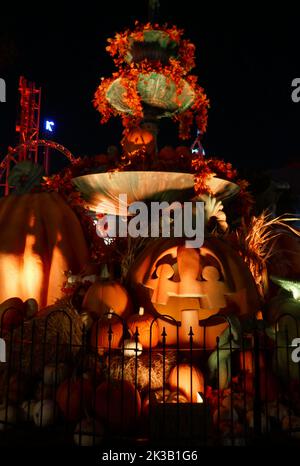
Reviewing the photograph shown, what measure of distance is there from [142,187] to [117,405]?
12.6 ft

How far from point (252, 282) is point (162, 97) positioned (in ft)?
12.1

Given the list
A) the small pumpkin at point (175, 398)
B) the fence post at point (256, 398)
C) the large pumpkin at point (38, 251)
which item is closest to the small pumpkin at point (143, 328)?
the small pumpkin at point (175, 398)

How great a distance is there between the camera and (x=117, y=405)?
5.80 m

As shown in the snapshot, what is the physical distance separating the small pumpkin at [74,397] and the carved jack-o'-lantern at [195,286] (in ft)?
5.30

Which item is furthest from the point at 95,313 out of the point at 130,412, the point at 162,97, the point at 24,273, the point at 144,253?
the point at 162,97

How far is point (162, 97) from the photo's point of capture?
32.2 ft

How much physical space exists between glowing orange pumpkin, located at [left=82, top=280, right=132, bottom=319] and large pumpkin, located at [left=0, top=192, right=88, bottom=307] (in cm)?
170

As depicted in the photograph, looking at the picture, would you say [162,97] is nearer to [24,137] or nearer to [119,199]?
Answer: [119,199]

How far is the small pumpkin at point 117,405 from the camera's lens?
5781 mm

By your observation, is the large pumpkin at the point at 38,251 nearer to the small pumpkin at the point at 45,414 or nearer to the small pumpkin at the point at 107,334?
the small pumpkin at the point at 107,334

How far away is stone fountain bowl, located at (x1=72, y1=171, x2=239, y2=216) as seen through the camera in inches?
341

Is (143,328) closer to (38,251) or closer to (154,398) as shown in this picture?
(154,398)

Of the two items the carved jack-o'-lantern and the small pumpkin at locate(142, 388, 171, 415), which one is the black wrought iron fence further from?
the carved jack-o'-lantern

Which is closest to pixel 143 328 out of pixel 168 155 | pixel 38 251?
pixel 168 155
